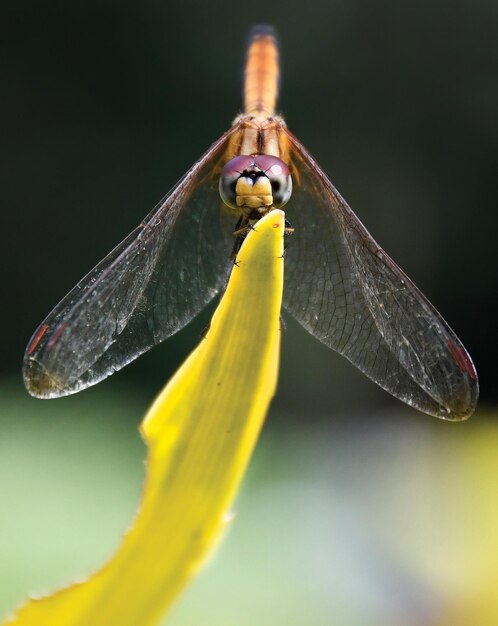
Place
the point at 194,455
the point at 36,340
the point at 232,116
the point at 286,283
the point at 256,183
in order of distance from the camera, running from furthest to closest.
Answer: the point at 232,116, the point at 286,283, the point at 256,183, the point at 36,340, the point at 194,455

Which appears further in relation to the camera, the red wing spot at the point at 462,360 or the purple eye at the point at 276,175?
the purple eye at the point at 276,175

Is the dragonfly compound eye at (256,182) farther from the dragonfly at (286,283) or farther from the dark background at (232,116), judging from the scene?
the dark background at (232,116)

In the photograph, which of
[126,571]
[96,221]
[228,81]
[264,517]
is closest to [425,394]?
[126,571]

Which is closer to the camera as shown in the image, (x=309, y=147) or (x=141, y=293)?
(x=141, y=293)

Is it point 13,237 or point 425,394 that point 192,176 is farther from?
point 13,237

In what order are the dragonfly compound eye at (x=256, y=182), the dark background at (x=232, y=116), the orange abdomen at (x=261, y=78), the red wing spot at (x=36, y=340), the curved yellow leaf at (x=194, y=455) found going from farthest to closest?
the dark background at (x=232, y=116), the orange abdomen at (x=261, y=78), the dragonfly compound eye at (x=256, y=182), the red wing spot at (x=36, y=340), the curved yellow leaf at (x=194, y=455)

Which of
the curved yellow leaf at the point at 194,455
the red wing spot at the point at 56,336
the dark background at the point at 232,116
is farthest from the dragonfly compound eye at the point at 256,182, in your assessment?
the dark background at the point at 232,116

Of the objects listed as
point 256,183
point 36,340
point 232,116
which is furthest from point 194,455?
point 232,116

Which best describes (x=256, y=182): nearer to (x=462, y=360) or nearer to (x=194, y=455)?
(x=462, y=360)
